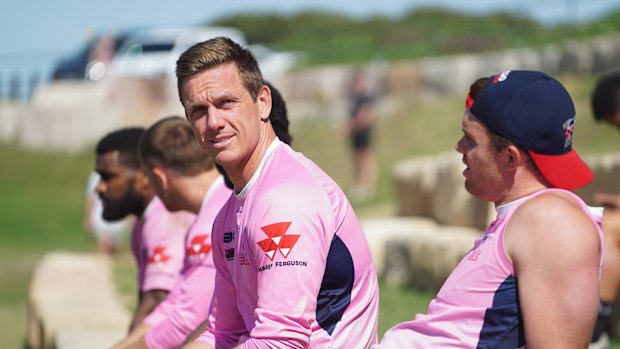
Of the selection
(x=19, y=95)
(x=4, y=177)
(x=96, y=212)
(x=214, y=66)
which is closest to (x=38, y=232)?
(x=4, y=177)

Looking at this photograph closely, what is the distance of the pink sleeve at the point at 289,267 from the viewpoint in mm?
2785

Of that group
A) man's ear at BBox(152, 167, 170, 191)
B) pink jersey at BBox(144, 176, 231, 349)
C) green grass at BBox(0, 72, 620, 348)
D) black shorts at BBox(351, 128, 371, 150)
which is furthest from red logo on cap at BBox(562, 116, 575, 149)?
black shorts at BBox(351, 128, 371, 150)

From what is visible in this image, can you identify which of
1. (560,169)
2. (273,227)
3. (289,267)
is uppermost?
(560,169)

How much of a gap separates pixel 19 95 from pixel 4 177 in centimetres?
644

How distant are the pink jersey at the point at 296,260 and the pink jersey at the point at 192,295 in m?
0.80

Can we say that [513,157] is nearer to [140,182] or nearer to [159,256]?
[159,256]

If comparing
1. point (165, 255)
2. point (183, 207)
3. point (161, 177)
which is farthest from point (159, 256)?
point (161, 177)

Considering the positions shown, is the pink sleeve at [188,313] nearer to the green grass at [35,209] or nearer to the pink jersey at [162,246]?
the pink jersey at [162,246]

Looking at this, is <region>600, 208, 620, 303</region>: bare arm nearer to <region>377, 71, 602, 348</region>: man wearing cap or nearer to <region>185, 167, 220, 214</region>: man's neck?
<region>185, 167, 220, 214</region>: man's neck

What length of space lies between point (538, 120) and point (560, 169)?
147 mm

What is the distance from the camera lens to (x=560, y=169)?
8.64 feet

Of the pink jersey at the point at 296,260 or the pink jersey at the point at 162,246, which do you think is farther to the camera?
the pink jersey at the point at 162,246

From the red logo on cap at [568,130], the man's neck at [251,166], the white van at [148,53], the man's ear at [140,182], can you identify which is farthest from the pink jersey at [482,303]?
the white van at [148,53]

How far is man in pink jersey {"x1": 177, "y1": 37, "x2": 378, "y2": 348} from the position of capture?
280 centimetres
